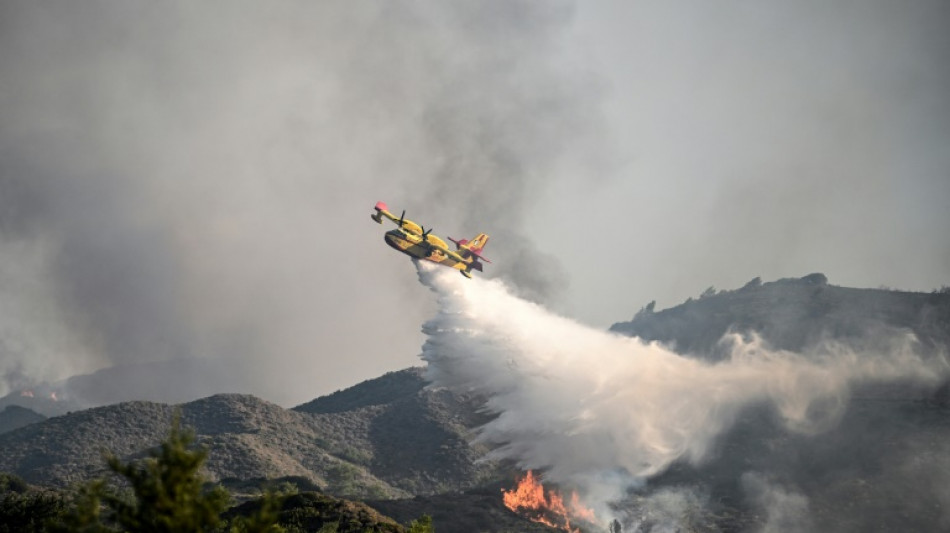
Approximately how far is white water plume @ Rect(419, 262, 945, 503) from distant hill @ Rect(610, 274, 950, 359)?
93.4 feet

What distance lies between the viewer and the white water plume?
266ft

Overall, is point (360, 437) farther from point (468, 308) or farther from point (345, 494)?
point (468, 308)

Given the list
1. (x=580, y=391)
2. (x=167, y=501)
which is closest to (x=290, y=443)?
(x=580, y=391)

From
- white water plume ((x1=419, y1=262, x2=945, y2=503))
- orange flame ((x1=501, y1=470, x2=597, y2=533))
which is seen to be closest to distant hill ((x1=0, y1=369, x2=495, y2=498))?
orange flame ((x1=501, y1=470, x2=597, y2=533))

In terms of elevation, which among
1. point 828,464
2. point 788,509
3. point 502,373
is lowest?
point 788,509

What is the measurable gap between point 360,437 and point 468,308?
6297 centimetres

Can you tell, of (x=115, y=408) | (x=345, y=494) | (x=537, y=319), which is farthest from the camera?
(x=115, y=408)

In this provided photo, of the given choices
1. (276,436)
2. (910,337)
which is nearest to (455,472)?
(276,436)

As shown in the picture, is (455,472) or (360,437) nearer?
(455,472)

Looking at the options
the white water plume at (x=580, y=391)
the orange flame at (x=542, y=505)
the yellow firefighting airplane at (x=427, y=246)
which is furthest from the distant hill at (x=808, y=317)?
the yellow firefighting airplane at (x=427, y=246)

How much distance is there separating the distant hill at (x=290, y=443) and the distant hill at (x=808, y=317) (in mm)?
62882

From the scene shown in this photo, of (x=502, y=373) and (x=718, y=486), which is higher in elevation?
(x=502, y=373)

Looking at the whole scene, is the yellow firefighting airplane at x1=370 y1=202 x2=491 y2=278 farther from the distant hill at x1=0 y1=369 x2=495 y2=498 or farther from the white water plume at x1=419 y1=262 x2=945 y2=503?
the distant hill at x1=0 y1=369 x2=495 y2=498

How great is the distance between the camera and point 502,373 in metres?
81.1
